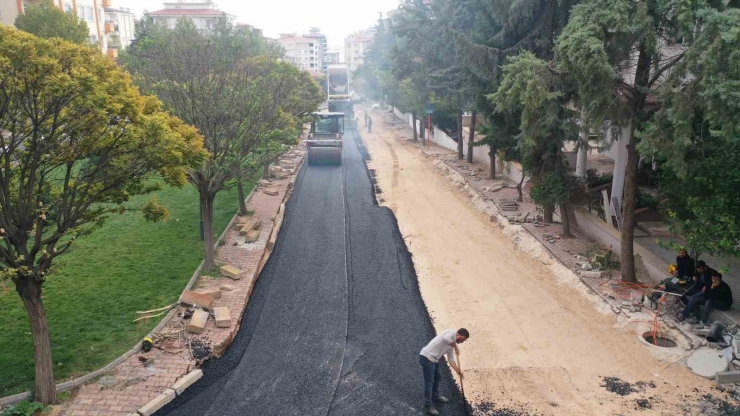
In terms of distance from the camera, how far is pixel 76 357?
10766 millimetres

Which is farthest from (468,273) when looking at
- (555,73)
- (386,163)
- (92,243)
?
(386,163)

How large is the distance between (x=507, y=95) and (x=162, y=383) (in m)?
10.1

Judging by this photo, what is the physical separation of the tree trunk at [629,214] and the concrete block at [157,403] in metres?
11.2

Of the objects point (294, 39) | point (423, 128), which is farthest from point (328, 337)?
point (294, 39)

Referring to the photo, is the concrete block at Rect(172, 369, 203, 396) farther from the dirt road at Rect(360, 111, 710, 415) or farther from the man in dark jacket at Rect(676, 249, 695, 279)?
the man in dark jacket at Rect(676, 249, 695, 279)

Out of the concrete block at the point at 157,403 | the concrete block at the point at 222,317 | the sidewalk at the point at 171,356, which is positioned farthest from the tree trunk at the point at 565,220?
the concrete block at the point at 157,403

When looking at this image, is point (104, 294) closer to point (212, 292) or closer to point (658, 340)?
point (212, 292)

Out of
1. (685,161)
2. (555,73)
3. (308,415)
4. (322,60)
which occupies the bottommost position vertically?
(308,415)

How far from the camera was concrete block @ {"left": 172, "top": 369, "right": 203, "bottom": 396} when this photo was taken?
989 centimetres

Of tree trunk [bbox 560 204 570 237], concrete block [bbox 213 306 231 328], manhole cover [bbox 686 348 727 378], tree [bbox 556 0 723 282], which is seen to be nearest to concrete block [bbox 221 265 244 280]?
concrete block [bbox 213 306 231 328]

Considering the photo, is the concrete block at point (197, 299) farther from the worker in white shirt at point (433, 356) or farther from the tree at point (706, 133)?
the tree at point (706, 133)

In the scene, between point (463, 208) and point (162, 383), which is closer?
point (162, 383)

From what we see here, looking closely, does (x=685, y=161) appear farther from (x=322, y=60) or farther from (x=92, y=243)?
(x=322, y=60)

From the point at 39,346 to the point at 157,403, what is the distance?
2.15 meters
